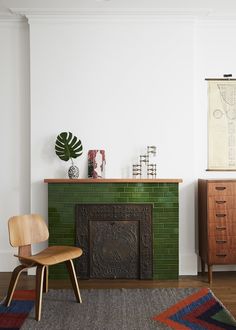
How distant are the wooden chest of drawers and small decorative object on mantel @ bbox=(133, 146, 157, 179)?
0.58 meters

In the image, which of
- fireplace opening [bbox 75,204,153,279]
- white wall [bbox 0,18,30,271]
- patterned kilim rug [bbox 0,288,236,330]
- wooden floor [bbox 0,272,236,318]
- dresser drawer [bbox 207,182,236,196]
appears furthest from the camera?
white wall [bbox 0,18,30,271]

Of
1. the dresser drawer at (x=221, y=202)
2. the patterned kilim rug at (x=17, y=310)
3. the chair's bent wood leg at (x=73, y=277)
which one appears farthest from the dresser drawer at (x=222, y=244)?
the patterned kilim rug at (x=17, y=310)

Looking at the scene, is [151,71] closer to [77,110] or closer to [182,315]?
[77,110]

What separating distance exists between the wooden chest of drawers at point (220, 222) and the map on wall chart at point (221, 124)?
499mm

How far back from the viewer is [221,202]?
407cm

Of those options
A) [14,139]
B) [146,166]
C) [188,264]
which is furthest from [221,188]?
[14,139]

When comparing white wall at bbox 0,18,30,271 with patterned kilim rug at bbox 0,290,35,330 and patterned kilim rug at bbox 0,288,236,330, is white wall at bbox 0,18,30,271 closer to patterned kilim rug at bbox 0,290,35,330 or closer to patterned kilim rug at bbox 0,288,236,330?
patterned kilim rug at bbox 0,290,35,330

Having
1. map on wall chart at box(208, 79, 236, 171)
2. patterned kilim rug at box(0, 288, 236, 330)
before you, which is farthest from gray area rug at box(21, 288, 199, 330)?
map on wall chart at box(208, 79, 236, 171)

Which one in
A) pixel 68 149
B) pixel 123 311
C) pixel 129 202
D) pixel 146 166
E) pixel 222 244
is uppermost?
pixel 68 149

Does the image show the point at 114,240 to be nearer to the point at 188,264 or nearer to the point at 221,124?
the point at 188,264

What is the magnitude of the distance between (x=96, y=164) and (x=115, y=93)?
792mm

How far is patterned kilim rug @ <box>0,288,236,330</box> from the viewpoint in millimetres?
3010

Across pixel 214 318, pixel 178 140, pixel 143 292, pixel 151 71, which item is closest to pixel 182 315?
pixel 214 318

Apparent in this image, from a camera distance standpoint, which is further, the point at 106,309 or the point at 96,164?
the point at 96,164
